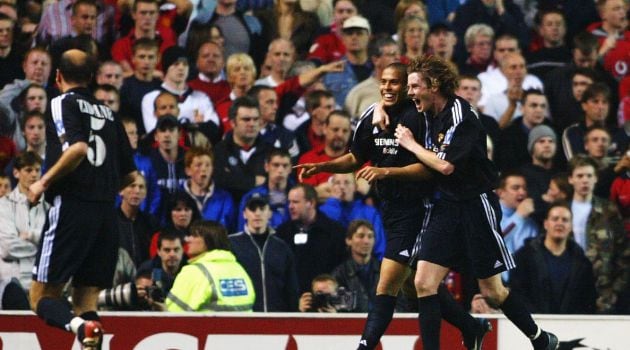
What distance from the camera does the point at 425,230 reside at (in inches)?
352

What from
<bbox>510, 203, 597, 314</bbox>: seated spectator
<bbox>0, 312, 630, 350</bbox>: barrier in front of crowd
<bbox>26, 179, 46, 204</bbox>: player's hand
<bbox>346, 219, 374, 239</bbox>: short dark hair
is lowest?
<bbox>0, 312, 630, 350</bbox>: barrier in front of crowd

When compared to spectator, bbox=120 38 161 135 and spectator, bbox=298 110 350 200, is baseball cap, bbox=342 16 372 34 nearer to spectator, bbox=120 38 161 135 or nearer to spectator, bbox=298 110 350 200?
spectator, bbox=298 110 350 200

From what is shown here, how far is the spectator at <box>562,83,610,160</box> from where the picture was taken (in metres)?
13.2

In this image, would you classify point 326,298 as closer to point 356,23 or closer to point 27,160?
point 27,160

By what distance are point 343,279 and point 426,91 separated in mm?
3485

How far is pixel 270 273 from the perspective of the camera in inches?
460

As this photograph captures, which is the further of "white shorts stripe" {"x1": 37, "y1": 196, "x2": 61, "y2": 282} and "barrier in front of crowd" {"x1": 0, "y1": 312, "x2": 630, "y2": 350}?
"barrier in front of crowd" {"x1": 0, "y1": 312, "x2": 630, "y2": 350}

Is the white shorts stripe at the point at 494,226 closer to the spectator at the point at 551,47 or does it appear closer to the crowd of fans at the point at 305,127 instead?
the crowd of fans at the point at 305,127

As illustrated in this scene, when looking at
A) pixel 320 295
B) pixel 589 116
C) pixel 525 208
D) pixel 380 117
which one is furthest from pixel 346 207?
pixel 380 117

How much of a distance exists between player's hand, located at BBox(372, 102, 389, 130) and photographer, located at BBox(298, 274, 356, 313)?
272 centimetres

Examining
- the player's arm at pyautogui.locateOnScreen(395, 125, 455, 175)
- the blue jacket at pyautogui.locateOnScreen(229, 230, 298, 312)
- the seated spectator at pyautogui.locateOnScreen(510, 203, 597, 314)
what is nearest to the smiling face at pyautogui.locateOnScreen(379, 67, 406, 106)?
the player's arm at pyautogui.locateOnScreen(395, 125, 455, 175)

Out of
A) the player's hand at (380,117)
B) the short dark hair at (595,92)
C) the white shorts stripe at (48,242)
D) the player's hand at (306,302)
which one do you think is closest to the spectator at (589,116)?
the short dark hair at (595,92)

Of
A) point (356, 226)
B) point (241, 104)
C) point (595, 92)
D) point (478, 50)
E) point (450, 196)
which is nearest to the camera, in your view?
point (450, 196)

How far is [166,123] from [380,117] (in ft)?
13.3
